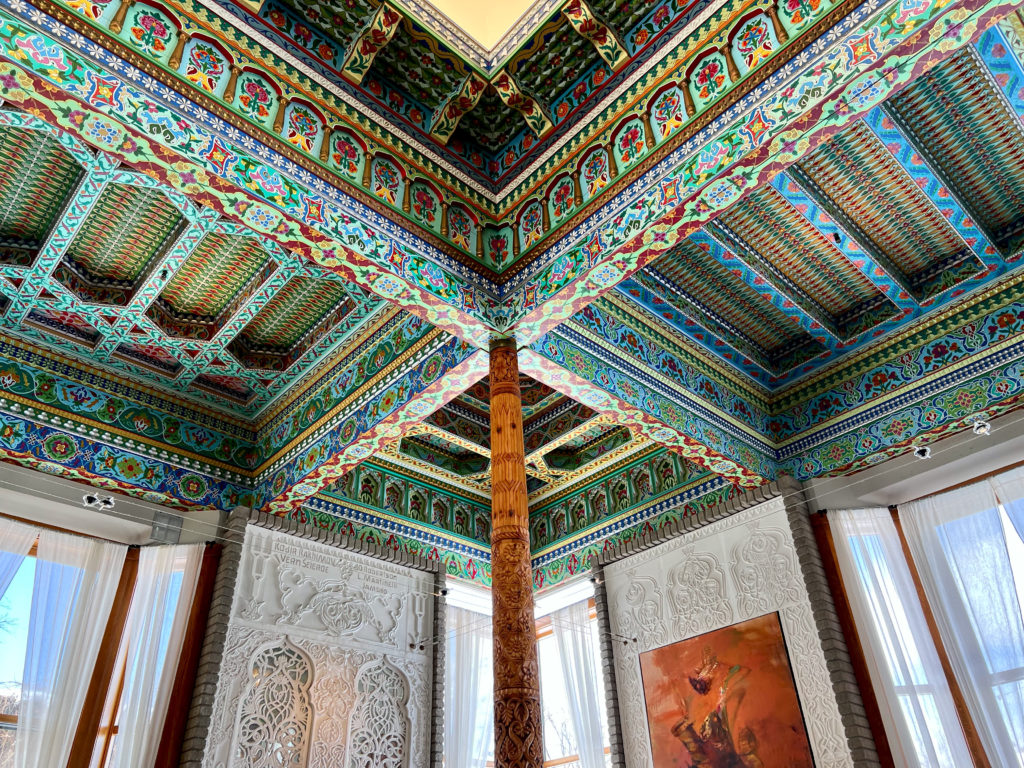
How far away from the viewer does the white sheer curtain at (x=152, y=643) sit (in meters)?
5.13

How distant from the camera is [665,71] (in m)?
4.17

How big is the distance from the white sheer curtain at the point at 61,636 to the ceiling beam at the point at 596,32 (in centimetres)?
510

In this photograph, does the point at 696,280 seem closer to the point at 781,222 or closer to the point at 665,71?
the point at 781,222

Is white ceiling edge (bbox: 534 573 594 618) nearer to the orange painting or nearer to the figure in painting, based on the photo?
the orange painting

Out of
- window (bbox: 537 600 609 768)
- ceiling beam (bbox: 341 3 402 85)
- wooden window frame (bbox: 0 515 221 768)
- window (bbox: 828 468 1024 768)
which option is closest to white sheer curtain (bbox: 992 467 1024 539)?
window (bbox: 828 468 1024 768)

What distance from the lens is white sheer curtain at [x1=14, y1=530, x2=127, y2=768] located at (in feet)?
16.2

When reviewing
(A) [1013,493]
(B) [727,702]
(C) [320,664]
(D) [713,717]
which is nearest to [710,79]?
(A) [1013,493]

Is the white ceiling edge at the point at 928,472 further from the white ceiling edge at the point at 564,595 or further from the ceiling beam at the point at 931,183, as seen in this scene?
the white ceiling edge at the point at 564,595

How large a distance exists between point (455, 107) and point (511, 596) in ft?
9.84

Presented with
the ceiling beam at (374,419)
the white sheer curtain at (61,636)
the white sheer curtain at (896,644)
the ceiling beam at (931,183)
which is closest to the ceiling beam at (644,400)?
the ceiling beam at (374,419)

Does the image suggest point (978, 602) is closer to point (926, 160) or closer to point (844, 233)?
point (844, 233)

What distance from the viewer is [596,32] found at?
4.27m

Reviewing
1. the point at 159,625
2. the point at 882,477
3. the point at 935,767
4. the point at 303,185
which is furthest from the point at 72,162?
the point at 935,767

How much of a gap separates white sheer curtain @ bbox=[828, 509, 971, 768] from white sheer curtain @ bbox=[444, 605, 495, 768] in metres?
3.25
